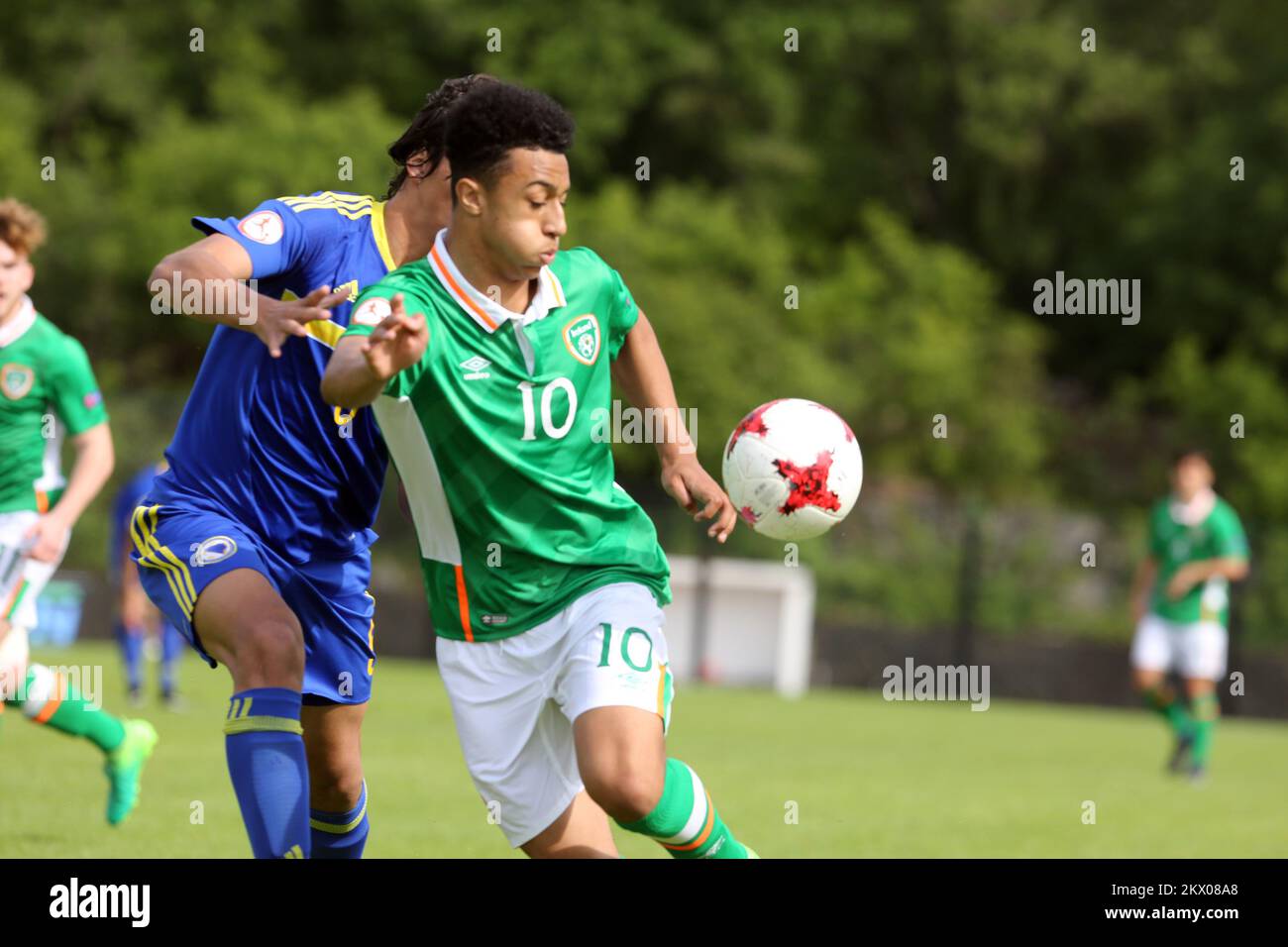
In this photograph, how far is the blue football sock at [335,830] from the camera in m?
5.01

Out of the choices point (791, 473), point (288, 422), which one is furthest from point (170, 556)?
point (791, 473)

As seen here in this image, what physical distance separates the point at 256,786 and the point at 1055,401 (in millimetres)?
32385

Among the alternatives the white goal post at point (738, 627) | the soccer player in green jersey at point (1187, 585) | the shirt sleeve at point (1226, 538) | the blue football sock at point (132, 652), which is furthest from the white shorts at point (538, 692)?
the white goal post at point (738, 627)

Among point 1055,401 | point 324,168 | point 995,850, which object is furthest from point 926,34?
point 995,850

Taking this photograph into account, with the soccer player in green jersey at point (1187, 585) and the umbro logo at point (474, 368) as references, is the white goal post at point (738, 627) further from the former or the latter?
the umbro logo at point (474, 368)

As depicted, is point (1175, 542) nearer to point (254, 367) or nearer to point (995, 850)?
point (995, 850)

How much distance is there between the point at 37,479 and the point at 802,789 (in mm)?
4261

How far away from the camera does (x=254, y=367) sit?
186 inches

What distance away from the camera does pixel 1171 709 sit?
12344 millimetres

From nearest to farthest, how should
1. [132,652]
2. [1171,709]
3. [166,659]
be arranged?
[1171,709] → [166,659] → [132,652]

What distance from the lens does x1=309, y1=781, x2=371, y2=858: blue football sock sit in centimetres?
501

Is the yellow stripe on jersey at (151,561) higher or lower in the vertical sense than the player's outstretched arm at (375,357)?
lower

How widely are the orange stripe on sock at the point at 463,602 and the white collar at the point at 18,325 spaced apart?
292cm

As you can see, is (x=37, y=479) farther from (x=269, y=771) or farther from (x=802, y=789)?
(x=802, y=789)
